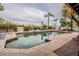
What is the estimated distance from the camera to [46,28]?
327 centimetres

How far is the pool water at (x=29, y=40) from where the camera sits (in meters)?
3.23

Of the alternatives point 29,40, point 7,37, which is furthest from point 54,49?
point 7,37

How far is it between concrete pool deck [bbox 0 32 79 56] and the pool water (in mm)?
51

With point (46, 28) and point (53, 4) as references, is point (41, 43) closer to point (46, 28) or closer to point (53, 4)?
point (46, 28)

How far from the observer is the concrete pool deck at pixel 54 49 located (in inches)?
127

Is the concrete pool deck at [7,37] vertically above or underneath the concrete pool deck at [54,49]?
above

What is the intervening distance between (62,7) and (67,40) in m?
0.43

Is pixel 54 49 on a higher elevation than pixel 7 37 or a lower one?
lower

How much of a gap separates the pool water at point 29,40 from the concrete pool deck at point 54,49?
51mm

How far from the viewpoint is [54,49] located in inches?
127

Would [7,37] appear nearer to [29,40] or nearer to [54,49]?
[29,40]

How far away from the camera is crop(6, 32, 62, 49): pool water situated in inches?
127

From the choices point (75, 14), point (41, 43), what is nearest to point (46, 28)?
point (41, 43)

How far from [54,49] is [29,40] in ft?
1.11
